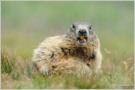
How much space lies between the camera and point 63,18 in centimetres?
3812

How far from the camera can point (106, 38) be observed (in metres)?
33.3

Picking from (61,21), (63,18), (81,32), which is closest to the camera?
(81,32)

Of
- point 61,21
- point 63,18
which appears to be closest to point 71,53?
point 61,21

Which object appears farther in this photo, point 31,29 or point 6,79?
point 31,29

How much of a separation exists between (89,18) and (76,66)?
935 inches

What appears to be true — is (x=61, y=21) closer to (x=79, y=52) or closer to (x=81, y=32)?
(x=79, y=52)

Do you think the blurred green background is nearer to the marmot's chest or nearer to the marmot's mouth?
the marmot's chest

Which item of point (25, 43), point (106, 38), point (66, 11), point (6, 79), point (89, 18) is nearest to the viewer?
point (6, 79)

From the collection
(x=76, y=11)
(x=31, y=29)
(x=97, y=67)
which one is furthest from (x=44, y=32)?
(x=97, y=67)

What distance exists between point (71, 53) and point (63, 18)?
2519 centimetres

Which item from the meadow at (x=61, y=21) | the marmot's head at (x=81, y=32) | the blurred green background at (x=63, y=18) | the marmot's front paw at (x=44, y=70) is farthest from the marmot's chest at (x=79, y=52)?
the blurred green background at (x=63, y=18)

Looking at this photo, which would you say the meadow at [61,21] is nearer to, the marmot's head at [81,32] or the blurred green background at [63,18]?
the blurred green background at [63,18]

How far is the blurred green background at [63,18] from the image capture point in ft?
112

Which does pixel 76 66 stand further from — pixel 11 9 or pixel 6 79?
pixel 11 9
